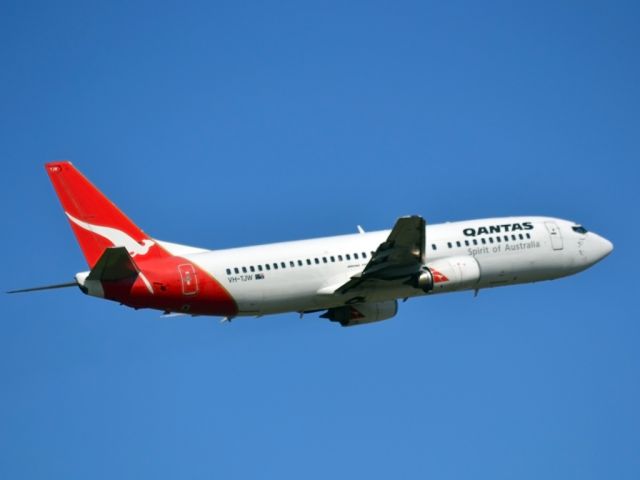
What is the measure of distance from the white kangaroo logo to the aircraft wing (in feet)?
29.9

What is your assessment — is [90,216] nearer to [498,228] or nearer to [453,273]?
[453,273]

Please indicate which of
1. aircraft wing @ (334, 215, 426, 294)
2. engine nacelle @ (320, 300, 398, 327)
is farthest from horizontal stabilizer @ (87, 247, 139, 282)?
engine nacelle @ (320, 300, 398, 327)

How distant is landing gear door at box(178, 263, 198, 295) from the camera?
58062 millimetres

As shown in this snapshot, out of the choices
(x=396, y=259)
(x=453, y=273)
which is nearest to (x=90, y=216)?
(x=396, y=259)

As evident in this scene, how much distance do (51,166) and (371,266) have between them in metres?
15.0

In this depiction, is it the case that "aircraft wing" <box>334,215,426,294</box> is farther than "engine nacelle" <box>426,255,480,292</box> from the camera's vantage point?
No

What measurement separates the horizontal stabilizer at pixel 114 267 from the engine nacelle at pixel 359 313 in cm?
1171

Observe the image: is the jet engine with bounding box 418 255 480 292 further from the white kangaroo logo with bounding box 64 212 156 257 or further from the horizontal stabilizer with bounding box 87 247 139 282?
the horizontal stabilizer with bounding box 87 247 139 282

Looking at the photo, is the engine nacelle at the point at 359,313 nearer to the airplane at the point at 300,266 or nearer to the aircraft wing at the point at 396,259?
the airplane at the point at 300,266

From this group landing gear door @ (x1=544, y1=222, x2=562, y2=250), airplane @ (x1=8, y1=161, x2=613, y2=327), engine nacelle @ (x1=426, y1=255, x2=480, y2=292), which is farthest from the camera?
landing gear door @ (x1=544, y1=222, x2=562, y2=250)

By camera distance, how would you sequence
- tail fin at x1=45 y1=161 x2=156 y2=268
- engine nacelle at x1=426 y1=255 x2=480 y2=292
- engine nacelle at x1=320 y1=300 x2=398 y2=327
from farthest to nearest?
engine nacelle at x1=320 y1=300 x2=398 y2=327
engine nacelle at x1=426 y1=255 x2=480 y2=292
tail fin at x1=45 y1=161 x2=156 y2=268

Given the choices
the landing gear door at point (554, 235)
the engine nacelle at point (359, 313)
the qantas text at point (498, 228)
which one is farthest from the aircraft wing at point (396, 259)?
the landing gear door at point (554, 235)

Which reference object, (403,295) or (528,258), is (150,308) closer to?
(403,295)

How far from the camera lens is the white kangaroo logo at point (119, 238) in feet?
191
